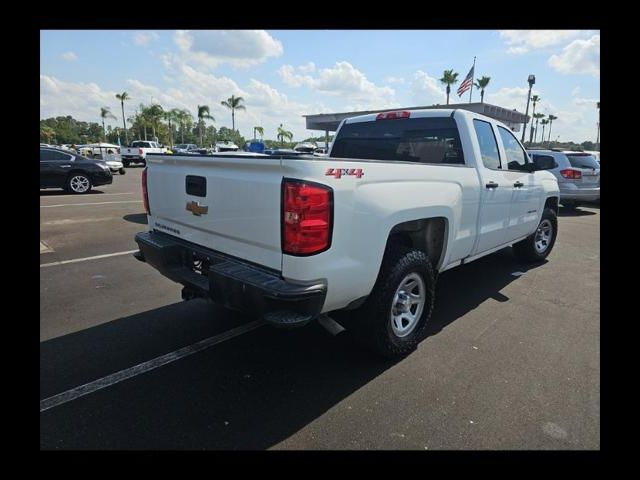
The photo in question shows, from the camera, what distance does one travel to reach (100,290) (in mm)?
4520

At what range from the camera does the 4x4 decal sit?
7.70ft

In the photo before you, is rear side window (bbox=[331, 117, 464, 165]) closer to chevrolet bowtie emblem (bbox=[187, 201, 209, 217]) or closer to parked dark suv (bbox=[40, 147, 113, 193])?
chevrolet bowtie emblem (bbox=[187, 201, 209, 217])

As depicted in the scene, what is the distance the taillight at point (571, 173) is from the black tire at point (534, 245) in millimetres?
6104

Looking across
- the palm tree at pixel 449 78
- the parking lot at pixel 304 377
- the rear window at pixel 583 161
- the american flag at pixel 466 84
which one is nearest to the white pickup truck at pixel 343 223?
the parking lot at pixel 304 377

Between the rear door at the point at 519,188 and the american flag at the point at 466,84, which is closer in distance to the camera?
the rear door at the point at 519,188

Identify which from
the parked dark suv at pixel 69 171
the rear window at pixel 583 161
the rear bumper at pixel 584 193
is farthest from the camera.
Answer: the parked dark suv at pixel 69 171

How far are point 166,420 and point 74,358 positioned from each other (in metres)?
1.20

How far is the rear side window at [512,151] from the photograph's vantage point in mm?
4598

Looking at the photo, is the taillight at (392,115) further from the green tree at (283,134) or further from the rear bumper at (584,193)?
the green tree at (283,134)

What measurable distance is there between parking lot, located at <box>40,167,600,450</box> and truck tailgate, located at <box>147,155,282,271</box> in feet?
3.05

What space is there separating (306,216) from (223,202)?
2.52 ft

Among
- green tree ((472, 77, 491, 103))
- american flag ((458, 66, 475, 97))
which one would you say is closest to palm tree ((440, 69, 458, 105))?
green tree ((472, 77, 491, 103))
